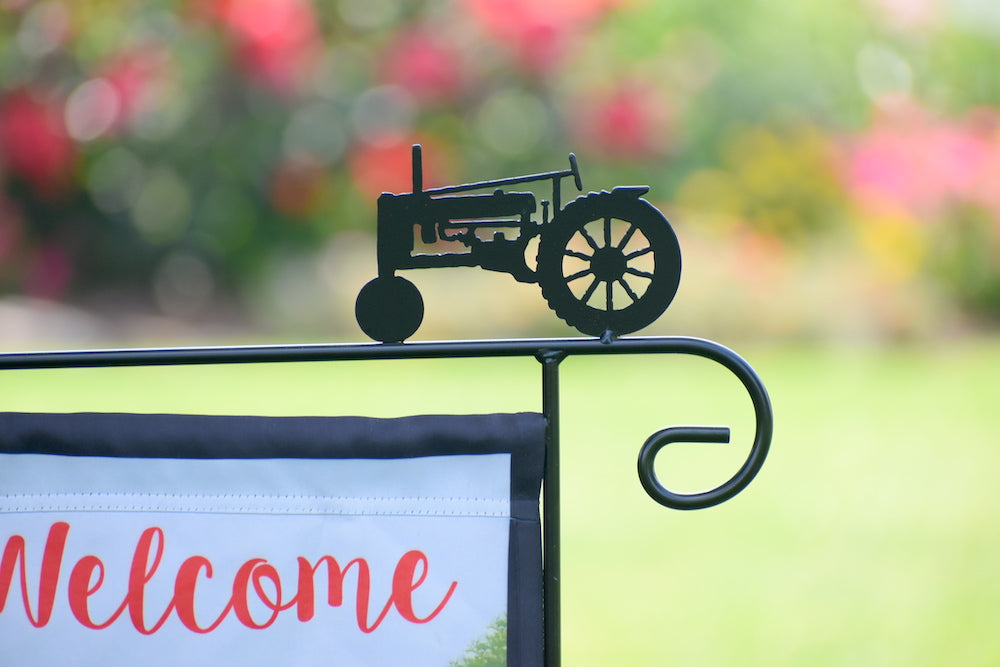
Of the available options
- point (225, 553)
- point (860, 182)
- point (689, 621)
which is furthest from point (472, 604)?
point (860, 182)

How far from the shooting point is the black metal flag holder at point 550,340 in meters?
0.62

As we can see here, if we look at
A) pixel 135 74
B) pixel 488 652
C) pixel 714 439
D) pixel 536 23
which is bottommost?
pixel 488 652

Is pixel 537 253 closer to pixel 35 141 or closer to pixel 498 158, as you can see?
pixel 498 158

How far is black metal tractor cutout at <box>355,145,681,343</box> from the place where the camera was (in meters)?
0.64

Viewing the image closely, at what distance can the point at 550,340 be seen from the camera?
2.09 ft

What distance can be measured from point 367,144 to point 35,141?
6.57 feet

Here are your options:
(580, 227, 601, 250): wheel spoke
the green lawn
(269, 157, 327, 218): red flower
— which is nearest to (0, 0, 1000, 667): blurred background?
(269, 157, 327, 218): red flower

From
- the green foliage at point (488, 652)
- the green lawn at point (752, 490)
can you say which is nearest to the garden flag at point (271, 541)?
the green foliage at point (488, 652)

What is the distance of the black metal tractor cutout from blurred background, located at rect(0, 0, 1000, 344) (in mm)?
4873

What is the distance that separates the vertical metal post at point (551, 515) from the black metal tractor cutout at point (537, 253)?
0.04 m

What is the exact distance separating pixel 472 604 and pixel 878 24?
698cm

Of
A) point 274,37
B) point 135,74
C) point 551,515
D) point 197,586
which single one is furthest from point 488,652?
point 135,74

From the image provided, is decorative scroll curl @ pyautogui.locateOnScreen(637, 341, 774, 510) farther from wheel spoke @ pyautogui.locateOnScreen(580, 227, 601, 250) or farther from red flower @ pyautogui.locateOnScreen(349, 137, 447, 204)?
red flower @ pyautogui.locateOnScreen(349, 137, 447, 204)

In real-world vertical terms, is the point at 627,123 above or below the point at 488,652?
above
